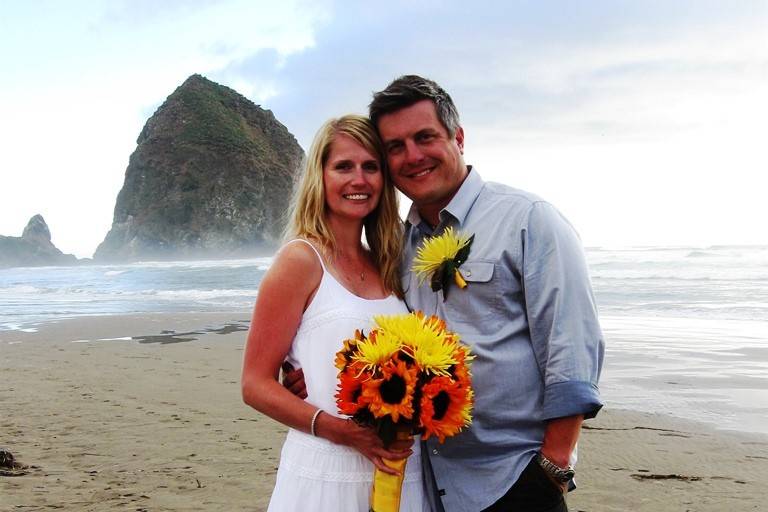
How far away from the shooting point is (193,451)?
6516 millimetres

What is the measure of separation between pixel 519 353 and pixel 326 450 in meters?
0.85

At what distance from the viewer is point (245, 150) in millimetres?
85375

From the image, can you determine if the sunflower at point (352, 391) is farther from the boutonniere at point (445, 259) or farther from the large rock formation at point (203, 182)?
the large rock formation at point (203, 182)

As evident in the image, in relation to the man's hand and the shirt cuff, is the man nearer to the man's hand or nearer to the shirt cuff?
the shirt cuff

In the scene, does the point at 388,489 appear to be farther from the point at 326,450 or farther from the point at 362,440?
the point at 326,450

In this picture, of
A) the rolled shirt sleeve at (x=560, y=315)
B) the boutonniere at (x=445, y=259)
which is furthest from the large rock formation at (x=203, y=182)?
the rolled shirt sleeve at (x=560, y=315)

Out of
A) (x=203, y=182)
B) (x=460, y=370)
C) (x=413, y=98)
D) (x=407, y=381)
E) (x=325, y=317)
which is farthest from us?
(x=203, y=182)

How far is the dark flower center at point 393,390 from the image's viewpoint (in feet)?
7.23

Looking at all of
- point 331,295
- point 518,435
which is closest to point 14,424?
point 331,295

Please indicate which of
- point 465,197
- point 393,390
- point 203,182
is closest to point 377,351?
point 393,390

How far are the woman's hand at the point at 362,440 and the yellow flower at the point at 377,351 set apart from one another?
0.37 meters

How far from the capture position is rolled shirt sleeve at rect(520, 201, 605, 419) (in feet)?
8.21

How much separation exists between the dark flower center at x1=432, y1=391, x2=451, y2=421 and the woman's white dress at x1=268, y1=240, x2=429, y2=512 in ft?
2.14

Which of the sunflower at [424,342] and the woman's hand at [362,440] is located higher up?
the sunflower at [424,342]
